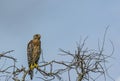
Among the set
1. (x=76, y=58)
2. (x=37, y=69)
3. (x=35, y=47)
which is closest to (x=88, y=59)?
(x=76, y=58)

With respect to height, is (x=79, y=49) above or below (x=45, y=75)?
above

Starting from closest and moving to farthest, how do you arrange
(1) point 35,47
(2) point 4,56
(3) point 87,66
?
(3) point 87,66, (2) point 4,56, (1) point 35,47

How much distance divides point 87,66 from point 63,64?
3.14 ft

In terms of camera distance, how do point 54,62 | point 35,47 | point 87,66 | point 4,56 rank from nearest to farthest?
point 87,66 → point 4,56 → point 54,62 → point 35,47

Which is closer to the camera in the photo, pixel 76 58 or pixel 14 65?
pixel 76 58

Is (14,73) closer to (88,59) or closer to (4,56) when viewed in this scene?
(4,56)

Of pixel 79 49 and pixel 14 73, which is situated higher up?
pixel 79 49

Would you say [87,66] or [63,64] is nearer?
[87,66]

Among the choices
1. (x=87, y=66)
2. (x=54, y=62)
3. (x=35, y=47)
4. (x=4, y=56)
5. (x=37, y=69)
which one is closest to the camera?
(x=87, y=66)

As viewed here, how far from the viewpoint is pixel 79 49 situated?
22.0 ft

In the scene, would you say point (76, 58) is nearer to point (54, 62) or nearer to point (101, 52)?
point (101, 52)

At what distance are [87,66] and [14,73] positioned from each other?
1652 mm

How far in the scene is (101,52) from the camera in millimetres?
6828

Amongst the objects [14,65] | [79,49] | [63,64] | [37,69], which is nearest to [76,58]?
A: [79,49]
